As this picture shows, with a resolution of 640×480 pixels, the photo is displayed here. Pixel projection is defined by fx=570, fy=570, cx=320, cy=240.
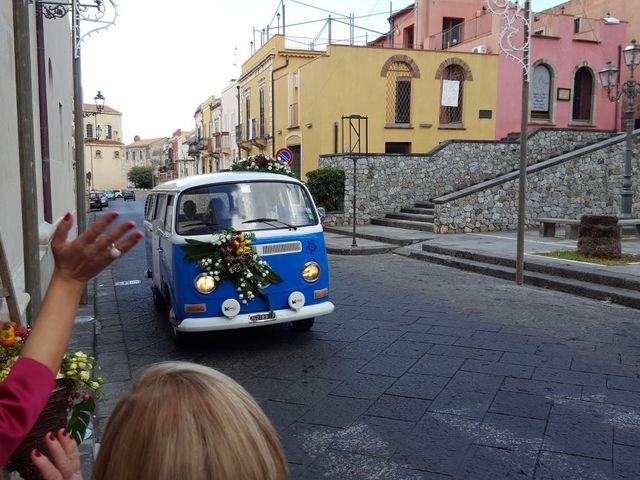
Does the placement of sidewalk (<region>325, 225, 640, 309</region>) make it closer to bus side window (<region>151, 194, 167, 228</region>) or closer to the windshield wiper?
the windshield wiper

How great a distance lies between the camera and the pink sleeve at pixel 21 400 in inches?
49.1

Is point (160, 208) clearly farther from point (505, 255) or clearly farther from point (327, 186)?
point (327, 186)

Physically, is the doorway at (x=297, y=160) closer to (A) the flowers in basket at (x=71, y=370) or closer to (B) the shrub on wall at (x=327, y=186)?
(B) the shrub on wall at (x=327, y=186)

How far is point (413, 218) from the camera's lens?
60.2 ft

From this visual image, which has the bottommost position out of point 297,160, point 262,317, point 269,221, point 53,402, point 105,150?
point 262,317

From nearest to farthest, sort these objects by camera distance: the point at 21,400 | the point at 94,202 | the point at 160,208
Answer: the point at 21,400 → the point at 160,208 → the point at 94,202

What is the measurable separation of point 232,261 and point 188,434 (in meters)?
4.60

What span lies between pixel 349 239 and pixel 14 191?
36.1 feet

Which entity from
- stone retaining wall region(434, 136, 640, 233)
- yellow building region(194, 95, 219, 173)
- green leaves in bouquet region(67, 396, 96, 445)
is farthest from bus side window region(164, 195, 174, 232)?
yellow building region(194, 95, 219, 173)

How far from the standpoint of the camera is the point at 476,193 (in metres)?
16.4

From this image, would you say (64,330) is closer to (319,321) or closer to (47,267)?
(319,321)

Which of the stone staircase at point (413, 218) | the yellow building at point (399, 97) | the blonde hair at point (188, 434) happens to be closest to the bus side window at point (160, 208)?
the blonde hair at point (188, 434)

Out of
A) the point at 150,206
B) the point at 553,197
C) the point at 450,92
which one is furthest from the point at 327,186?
the point at 150,206

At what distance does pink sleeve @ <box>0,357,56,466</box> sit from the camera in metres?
1.25
